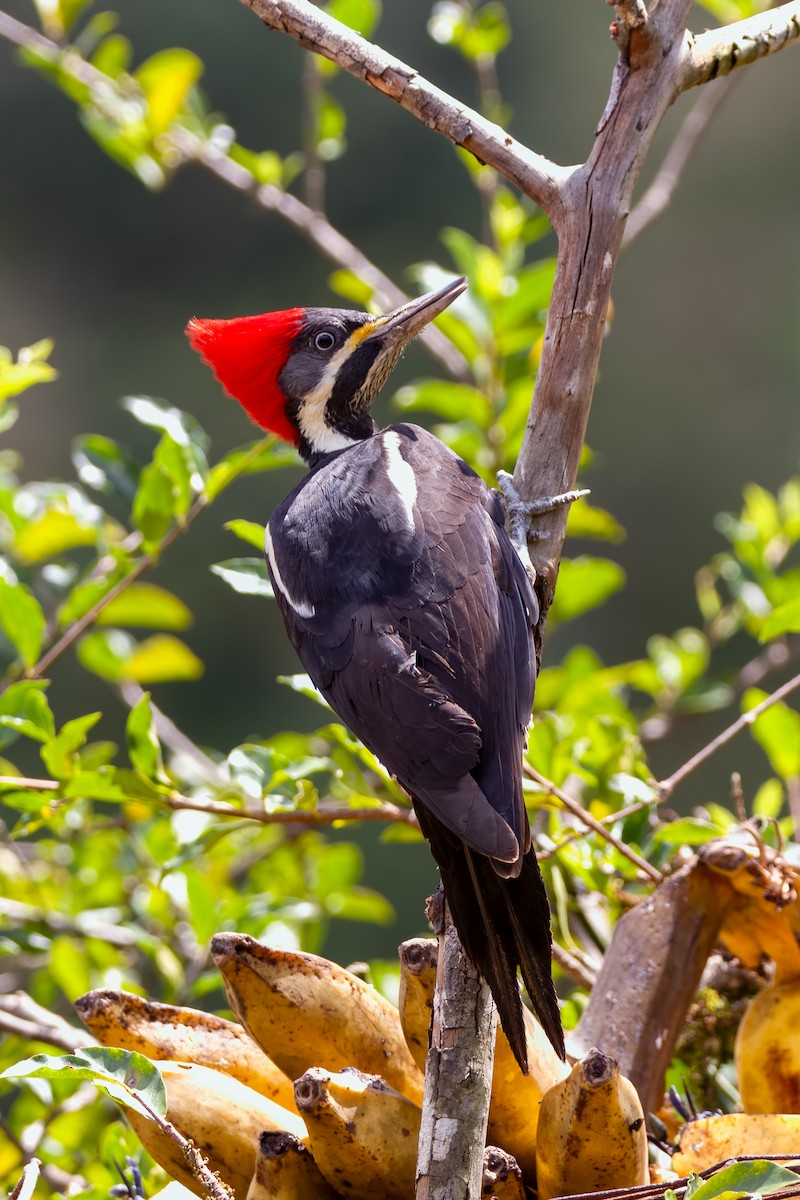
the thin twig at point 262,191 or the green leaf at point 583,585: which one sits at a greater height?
the thin twig at point 262,191

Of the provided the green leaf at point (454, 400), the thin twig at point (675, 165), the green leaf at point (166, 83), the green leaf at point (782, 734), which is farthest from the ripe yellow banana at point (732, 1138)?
the green leaf at point (166, 83)

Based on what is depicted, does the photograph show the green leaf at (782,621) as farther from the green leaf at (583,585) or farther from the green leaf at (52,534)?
the green leaf at (52,534)

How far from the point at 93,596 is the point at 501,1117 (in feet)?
3.14

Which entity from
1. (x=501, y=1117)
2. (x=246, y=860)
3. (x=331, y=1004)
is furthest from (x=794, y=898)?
(x=246, y=860)

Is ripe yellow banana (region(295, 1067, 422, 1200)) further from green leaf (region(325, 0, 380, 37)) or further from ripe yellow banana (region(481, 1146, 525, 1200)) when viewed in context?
green leaf (region(325, 0, 380, 37))

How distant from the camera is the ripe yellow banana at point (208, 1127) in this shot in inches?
45.9

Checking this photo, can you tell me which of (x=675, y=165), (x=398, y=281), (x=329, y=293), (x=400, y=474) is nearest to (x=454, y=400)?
(x=400, y=474)

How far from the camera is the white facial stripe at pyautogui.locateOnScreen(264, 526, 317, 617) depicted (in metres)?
1.49

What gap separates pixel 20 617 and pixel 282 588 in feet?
1.38

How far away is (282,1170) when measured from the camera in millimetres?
1098

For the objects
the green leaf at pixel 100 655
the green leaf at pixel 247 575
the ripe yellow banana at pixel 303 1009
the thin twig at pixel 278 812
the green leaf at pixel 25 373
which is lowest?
the ripe yellow banana at pixel 303 1009

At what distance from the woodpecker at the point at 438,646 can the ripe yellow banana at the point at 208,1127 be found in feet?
0.85

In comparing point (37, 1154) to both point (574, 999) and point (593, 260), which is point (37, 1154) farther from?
point (593, 260)

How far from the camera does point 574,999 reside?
161 cm
